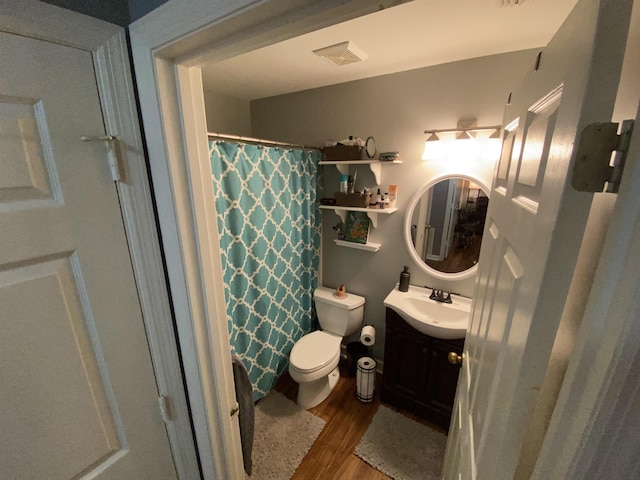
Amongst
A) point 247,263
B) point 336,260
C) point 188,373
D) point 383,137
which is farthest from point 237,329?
point 383,137

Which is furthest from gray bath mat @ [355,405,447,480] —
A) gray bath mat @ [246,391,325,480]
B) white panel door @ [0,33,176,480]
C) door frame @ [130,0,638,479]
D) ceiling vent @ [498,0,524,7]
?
ceiling vent @ [498,0,524,7]

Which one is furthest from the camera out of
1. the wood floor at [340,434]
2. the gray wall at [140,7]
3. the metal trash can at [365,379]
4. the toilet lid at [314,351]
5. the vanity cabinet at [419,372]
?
the metal trash can at [365,379]

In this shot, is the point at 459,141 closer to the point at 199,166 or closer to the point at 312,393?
the point at 199,166

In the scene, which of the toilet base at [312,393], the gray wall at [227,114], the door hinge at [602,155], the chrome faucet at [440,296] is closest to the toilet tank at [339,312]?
the toilet base at [312,393]

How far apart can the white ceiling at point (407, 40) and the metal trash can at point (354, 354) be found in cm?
208

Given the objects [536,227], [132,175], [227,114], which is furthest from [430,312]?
[227,114]

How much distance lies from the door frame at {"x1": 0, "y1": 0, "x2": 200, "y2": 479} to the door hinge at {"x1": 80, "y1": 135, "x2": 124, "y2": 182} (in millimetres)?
11

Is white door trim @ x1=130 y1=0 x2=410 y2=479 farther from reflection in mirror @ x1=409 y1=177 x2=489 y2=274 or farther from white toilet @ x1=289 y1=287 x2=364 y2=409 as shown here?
reflection in mirror @ x1=409 y1=177 x2=489 y2=274

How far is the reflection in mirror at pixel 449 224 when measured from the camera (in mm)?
1698

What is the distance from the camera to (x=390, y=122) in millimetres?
1828

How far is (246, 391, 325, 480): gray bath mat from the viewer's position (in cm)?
150

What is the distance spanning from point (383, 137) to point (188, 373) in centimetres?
183

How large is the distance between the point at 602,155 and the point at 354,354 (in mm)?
2083

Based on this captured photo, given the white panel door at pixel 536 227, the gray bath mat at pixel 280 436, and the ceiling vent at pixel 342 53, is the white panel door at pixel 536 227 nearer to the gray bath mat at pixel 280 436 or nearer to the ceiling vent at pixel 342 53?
the ceiling vent at pixel 342 53
